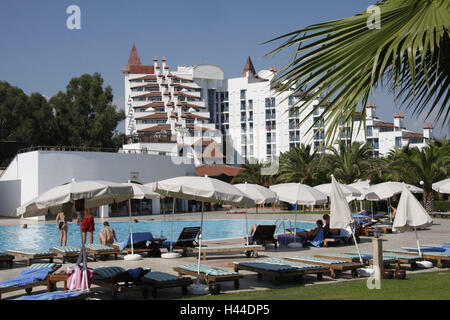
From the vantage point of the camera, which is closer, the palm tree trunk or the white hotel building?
the palm tree trunk

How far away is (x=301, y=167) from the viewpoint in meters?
43.9

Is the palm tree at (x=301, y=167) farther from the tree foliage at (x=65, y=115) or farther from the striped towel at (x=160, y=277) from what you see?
the striped towel at (x=160, y=277)

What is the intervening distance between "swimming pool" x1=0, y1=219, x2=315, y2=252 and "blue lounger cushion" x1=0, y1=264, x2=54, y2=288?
11.8 metres

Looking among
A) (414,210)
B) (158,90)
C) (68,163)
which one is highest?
(158,90)

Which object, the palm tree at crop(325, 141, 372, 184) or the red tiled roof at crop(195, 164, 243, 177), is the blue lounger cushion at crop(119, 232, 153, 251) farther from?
the red tiled roof at crop(195, 164, 243, 177)

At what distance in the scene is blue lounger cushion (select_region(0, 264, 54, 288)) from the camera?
815cm

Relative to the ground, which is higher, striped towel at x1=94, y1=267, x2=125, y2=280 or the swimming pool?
striped towel at x1=94, y1=267, x2=125, y2=280

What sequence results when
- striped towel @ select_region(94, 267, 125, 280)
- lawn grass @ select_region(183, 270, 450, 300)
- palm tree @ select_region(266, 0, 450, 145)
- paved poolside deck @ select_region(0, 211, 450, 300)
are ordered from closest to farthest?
palm tree @ select_region(266, 0, 450, 145) < lawn grass @ select_region(183, 270, 450, 300) < striped towel @ select_region(94, 267, 125, 280) < paved poolside deck @ select_region(0, 211, 450, 300)

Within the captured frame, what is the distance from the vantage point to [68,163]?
1419 inches

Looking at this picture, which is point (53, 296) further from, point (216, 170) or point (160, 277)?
point (216, 170)

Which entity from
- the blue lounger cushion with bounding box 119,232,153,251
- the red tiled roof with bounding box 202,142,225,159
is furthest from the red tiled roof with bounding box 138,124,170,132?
the blue lounger cushion with bounding box 119,232,153,251

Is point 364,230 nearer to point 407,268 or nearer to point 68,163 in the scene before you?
point 407,268

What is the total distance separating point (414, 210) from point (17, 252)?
10420mm

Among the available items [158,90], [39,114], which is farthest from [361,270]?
[158,90]
